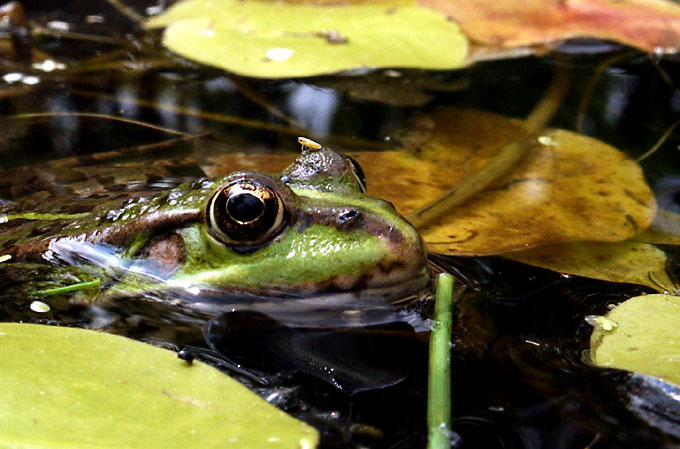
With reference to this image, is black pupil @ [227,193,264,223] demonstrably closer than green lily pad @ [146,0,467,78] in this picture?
Yes

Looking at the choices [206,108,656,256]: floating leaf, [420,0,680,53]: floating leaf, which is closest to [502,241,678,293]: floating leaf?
[206,108,656,256]: floating leaf

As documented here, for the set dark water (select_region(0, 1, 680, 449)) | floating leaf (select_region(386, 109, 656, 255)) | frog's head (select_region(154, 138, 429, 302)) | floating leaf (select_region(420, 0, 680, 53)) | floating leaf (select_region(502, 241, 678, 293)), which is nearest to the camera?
dark water (select_region(0, 1, 680, 449))

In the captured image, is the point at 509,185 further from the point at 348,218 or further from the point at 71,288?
the point at 71,288

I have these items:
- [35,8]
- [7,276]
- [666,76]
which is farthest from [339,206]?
[35,8]

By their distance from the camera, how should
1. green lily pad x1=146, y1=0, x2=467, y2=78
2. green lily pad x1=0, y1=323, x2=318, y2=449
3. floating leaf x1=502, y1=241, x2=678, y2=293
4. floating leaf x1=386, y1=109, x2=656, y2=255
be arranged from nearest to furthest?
green lily pad x1=0, y1=323, x2=318, y2=449 < floating leaf x1=502, y1=241, x2=678, y2=293 < floating leaf x1=386, y1=109, x2=656, y2=255 < green lily pad x1=146, y1=0, x2=467, y2=78

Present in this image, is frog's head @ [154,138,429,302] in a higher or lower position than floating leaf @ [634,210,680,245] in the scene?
higher

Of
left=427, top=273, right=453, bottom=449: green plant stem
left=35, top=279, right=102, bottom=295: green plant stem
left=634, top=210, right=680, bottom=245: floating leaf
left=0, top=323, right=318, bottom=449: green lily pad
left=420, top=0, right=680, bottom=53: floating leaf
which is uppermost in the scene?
left=420, top=0, right=680, bottom=53: floating leaf

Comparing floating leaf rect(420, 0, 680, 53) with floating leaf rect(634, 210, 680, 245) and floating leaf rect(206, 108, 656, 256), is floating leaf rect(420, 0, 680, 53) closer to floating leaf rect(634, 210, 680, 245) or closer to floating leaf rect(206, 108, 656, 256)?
floating leaf rect(206, 108, 656, 256)
